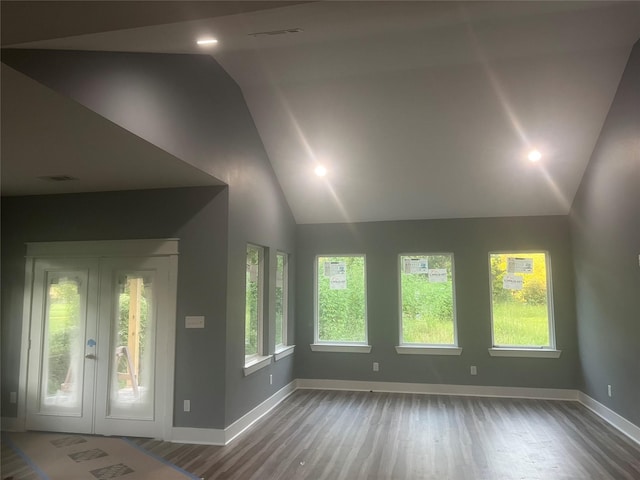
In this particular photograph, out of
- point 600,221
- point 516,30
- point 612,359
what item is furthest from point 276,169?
point 612,359

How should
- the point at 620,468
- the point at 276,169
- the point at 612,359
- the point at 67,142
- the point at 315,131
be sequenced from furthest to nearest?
the point at 276,169, the point at 315,131, the point at 612,359, the point at 620,468, the point at 67,142

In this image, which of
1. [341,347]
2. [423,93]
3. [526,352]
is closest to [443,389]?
[526,352]

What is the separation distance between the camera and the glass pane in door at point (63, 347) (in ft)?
14.8

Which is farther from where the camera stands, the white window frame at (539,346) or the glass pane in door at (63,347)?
the white window frame at (539,346)

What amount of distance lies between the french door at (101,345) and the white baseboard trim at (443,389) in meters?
2.77

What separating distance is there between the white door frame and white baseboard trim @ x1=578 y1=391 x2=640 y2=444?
459 centimetres

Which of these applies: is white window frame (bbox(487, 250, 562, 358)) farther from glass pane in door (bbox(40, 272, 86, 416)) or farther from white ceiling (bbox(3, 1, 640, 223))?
glass pane in door (bbox(40, 272, 86, 416))

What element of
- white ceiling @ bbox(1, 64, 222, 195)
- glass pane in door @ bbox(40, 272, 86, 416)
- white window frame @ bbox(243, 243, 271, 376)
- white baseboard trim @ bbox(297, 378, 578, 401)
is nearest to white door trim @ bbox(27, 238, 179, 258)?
glass pane in door @ bbox(40, 272, 86, 416)

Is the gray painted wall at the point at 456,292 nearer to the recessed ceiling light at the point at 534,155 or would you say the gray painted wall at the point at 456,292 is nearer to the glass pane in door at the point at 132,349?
the recessed ceiling light at the point at 534,155

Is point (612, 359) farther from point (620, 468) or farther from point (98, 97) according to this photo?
point (98, 97)

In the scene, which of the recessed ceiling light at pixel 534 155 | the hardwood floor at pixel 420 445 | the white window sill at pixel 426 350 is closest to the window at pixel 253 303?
the hardwood floor at pixel 420 445

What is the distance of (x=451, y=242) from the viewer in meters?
6.36

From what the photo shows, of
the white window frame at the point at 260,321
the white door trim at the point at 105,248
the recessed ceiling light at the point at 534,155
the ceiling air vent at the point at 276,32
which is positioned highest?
the ceiling air vent at the point at 276,32

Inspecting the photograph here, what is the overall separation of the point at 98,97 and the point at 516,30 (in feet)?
10.8
